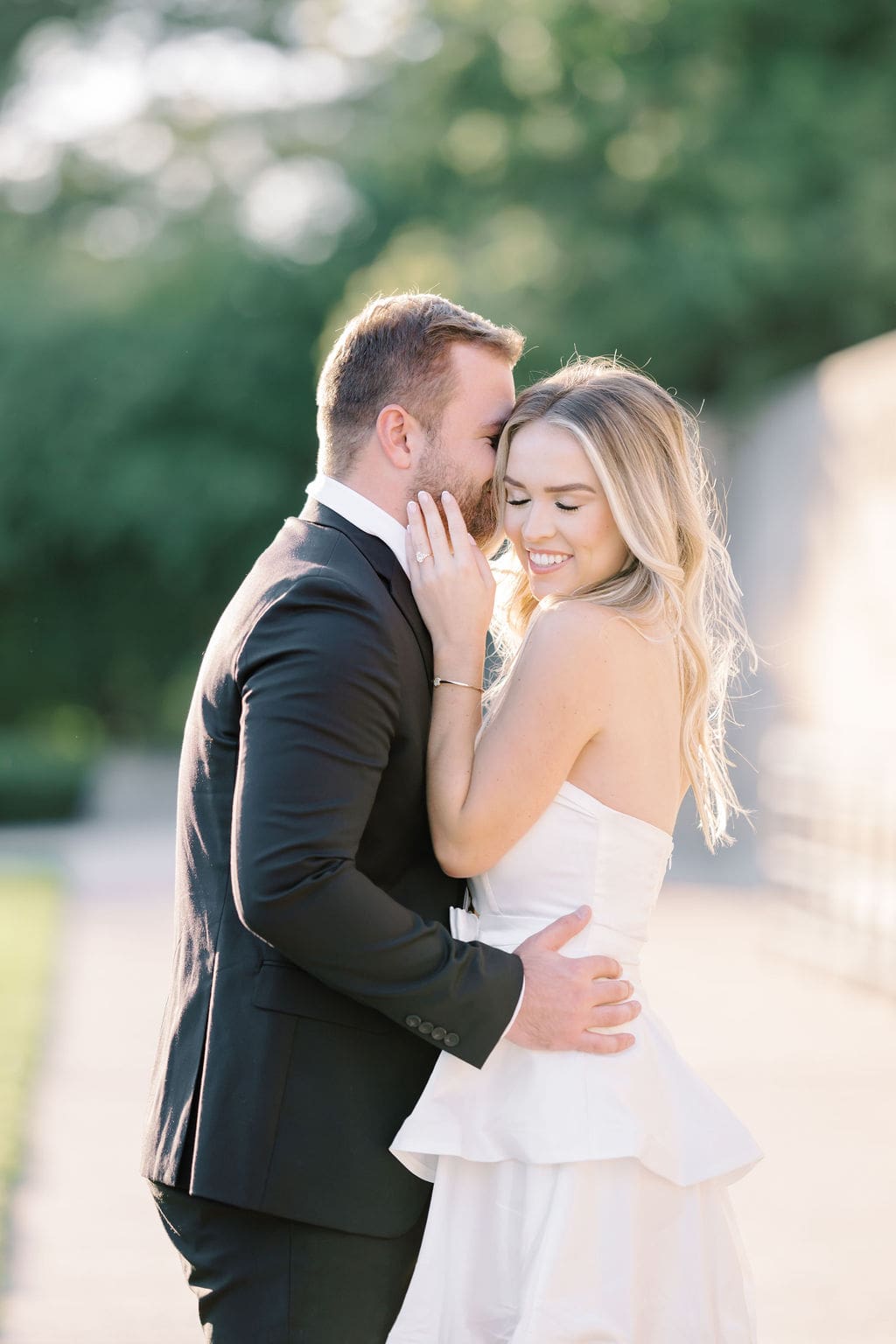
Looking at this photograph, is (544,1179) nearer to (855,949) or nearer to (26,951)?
(855,949)

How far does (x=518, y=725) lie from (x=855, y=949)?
22.9 feet

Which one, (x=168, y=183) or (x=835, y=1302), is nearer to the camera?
(x=835, y=1302)

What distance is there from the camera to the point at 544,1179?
2432 mm

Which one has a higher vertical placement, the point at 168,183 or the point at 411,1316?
the point at 168,183

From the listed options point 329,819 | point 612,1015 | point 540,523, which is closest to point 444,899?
point 612,1015

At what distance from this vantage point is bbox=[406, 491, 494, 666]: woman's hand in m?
2.46

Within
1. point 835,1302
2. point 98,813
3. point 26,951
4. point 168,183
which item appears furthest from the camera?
point 168,183

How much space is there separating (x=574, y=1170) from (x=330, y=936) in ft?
1.92

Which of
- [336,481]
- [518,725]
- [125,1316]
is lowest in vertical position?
[125,1316]

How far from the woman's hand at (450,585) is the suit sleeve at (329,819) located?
→ 0.19m

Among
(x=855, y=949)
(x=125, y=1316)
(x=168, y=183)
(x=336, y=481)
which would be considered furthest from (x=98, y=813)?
(x=336, y=481)

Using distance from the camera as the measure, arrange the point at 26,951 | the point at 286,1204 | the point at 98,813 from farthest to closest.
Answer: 1. the point at 98,813
2. the point at 26,951
3. the point at 286,1204

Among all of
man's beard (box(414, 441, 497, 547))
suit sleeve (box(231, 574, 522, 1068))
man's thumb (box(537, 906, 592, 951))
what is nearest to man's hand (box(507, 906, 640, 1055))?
man's thumb (box(537, 906, 592, 951))

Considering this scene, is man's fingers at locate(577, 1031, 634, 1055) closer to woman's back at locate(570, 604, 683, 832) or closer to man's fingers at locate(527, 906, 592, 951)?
man's fingers at locate(527, 906, 592, 951)
